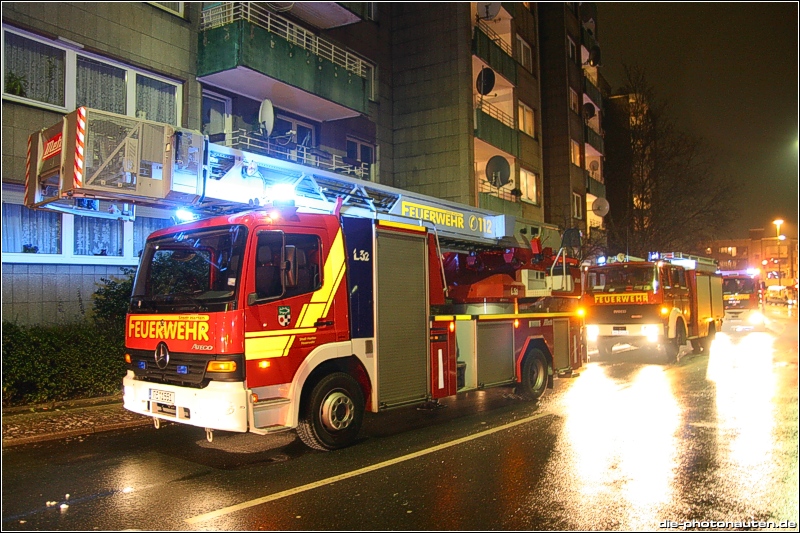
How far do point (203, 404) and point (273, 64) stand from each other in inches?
389

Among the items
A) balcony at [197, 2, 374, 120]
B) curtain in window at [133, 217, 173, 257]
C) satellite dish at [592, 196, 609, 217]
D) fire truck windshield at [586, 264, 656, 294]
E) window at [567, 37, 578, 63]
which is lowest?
fire truck windshield at [586, 264, 656, 294]

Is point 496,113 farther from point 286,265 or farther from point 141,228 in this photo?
point 286,265

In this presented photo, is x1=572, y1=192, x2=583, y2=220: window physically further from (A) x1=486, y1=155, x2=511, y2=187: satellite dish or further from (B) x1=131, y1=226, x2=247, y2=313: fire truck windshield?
(B) x1=131, y1=226, x2=247, y2=313: fire truck windshield

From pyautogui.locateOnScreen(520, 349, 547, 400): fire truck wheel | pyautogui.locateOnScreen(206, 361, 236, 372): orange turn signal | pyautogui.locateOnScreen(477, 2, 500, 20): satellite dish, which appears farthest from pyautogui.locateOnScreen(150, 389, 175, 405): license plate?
pyautogui.locateOnScreen(477, 2, 500, 20): satellite dish

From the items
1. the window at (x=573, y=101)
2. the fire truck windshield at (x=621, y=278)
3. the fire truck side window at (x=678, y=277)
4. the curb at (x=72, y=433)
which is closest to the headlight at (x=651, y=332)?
the fire truck windshield at (x=621, y=278)

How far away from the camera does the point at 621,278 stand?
16.0 m

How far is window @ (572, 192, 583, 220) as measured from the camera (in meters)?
31.7

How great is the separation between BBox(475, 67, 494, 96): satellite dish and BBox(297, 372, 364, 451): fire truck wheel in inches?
691

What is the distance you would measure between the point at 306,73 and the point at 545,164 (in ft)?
63.6

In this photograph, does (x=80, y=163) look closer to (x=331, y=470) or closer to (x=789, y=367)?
(x=331, y=470)

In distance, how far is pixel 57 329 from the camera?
31.4 feet

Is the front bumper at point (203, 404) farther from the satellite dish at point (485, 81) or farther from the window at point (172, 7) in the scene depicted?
the satellite dish at point (485, 81)

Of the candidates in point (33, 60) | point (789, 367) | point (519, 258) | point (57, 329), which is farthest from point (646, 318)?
point (33, 60)

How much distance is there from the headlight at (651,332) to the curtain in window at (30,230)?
517 inches
